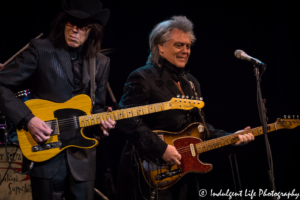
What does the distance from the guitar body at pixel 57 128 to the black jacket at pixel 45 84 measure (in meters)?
0.06

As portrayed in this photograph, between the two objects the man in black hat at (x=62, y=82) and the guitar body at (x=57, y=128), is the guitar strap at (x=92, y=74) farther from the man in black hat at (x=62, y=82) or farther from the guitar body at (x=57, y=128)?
the guitar body at (x=57, y=128)

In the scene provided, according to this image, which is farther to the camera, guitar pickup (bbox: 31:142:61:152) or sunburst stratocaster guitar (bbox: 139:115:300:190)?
sunburst stratocaster guitar (bbox: 139:115:300:190)

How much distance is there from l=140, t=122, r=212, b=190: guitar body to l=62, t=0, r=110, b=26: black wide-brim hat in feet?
4.33

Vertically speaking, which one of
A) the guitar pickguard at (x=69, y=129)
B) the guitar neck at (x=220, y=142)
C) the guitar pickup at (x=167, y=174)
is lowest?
the guitar pickup at (x=167, y=174)

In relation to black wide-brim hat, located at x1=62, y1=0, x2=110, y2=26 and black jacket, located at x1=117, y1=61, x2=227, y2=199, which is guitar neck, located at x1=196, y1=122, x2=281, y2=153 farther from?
black wide-brim hat, located at x1=62, y1=0, x2=110, y2=26

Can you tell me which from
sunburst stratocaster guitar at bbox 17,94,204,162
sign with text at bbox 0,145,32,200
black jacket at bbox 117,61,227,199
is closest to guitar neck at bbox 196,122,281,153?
black jacket at bbox 117,61,227,199

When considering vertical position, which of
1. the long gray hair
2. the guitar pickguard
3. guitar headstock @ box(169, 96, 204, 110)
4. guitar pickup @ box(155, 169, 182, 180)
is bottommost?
guitar pickup @ box(155, 169, 182, 180)

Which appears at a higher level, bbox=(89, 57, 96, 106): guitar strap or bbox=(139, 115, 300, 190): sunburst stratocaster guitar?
bbox=(89, 57, 96, 106): guitar strap

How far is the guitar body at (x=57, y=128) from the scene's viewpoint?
2.12m

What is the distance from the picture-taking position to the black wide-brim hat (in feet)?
8.13

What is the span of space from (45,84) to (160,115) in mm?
1237

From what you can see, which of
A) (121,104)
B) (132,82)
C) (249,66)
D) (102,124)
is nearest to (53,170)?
(102,124)

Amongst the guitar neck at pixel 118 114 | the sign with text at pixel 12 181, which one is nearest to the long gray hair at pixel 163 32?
the guitar neck at pixel 118 114

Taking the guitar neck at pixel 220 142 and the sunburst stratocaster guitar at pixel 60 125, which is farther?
the guitar neck at pixel 220 142
